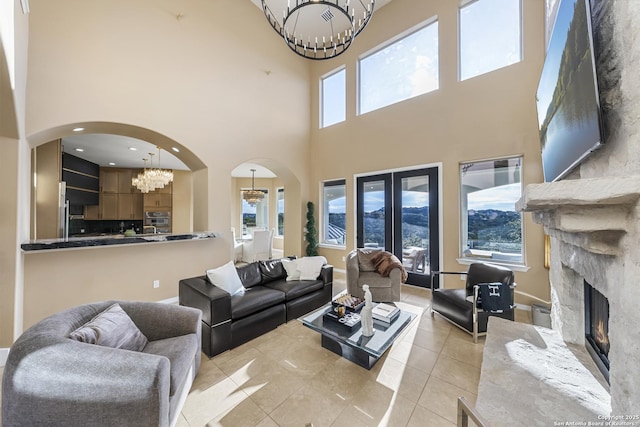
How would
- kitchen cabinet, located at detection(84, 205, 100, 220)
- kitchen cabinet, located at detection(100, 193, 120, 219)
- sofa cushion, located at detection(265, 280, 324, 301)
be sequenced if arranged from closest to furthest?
sofa cushion, located at detection(265, 280, 324, 301), kitchen cabinet, located at detection(84, 205, 100, 220), kitchen cabinet, located at detection(100, 193, 120, 219)

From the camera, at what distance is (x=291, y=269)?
11.5ft

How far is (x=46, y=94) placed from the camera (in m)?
2.76

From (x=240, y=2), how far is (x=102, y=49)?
114 inches

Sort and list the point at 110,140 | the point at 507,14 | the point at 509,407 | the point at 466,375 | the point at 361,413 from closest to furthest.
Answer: the point at 509,407 < the point at 361,413 < the point at 466,375 < the point at 507,14 < the point at 110,140

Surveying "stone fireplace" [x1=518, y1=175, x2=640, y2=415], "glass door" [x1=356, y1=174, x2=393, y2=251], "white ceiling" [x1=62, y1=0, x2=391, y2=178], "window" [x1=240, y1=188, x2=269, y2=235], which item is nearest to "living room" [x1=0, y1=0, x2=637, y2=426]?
"glass door" [x1=356, y1=174, x2=393, y2=251]

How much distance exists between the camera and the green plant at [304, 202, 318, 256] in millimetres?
5875

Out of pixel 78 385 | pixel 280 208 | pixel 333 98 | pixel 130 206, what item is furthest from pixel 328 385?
pixel 130 206

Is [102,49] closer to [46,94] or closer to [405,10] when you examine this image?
[46,94]

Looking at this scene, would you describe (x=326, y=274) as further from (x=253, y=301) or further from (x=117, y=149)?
(x=117, y=149)

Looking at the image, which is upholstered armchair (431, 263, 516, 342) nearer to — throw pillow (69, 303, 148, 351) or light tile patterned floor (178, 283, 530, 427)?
light tile patterned floor (178, 283, 530, 427)

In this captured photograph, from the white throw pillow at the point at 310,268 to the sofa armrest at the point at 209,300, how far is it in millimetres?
1258

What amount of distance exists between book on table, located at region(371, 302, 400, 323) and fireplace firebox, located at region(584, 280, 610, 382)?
56.9 inches

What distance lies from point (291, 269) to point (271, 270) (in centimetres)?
30

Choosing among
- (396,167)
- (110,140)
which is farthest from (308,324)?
(110,140)
